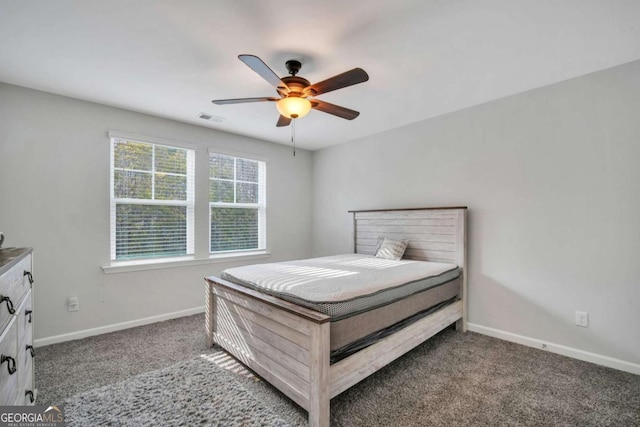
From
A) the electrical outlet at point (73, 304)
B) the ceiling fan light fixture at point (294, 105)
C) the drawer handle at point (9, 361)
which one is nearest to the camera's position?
the drawer handle at point (9, 361)

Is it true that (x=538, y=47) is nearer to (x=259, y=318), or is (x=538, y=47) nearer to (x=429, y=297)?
(x=429, y=297)

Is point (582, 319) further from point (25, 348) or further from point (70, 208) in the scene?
point (70, 208)

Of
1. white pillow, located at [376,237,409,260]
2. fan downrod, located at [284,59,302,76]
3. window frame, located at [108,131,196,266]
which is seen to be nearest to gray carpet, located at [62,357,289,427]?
window frame, located at [108,131,196,266]

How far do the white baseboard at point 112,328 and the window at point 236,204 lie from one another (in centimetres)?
82

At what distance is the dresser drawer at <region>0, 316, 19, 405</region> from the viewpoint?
114cm

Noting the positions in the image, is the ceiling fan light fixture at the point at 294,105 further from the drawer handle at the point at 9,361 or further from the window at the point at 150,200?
the window at the point at 150,200

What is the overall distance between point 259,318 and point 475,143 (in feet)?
9.24

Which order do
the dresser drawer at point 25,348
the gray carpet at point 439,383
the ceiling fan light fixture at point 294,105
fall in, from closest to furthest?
the dresser drawer at point 25,348, the gray carpet at point 439,383, the ceiling fan light fixture at point 294,105

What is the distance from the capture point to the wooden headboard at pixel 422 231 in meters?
3.19

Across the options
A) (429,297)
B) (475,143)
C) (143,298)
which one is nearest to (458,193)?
(475,143)

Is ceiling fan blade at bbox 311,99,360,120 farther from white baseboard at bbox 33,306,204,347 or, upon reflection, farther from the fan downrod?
white baseboard at bbox 33,306,204,347

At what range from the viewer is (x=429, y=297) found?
8.64 feet

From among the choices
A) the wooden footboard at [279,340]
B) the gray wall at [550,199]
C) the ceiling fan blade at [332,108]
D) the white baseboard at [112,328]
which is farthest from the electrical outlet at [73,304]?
the gray wall at [550,199]

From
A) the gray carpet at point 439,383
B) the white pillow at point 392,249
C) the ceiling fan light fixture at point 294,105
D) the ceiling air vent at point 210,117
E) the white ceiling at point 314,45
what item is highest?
the white ceiling at point 314,45
